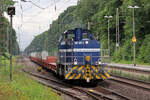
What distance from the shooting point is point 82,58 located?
1723 centimetres

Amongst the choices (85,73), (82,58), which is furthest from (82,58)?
(85,73)

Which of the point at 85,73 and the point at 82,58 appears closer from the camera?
the point at 85,73

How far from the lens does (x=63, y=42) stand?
755 inches

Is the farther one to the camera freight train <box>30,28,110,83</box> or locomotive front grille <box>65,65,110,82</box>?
freight train <box>30,28,110,83</box>

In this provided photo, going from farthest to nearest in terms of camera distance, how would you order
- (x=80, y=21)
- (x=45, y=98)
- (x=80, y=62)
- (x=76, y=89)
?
(x=80, y=21) → (x=80, y=62) → (x=76, y=89) → (x=45, y=98)

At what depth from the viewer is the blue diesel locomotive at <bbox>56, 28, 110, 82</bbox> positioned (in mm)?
16494

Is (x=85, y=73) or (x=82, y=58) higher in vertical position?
(x=82, y=58)

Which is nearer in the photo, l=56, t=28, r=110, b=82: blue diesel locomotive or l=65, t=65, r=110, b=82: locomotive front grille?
l=65, t=65, r=110, b=82: locomotive front grille

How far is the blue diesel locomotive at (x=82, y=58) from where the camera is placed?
16.5 metres

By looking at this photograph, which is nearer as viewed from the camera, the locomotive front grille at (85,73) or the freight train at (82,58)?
the locomotive front grille at (85,73)

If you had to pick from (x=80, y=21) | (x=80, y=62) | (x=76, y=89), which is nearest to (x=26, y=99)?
(x=76, y=89)

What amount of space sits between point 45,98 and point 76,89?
511 cm

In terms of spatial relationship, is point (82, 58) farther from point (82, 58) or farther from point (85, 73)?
point (85, 73)

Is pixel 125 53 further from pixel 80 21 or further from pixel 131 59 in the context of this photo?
pixel 80 21
